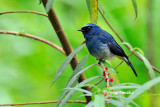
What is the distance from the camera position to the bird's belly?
3.61 meters

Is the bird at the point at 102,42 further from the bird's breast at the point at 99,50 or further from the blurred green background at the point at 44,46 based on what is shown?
the blurred green background at the point at 44,46

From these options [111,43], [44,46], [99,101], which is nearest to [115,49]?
[111,43]

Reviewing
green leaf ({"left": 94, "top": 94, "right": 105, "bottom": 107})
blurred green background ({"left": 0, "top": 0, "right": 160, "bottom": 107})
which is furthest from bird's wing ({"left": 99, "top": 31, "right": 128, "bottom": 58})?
green leaf ({"left": 94, "top": 94, "right": 105, "bottom": 107})

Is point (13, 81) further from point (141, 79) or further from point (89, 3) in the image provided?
point (89, 3)

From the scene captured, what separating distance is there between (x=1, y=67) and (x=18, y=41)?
17.1 inches

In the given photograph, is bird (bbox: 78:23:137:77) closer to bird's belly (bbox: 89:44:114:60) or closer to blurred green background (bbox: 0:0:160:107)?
bird's belly (bbox: 89:44:114:60)

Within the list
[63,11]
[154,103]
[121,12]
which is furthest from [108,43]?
[154,103]

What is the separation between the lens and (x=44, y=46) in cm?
441

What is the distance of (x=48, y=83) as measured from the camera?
4434 millimetres

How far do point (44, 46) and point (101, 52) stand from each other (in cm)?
103

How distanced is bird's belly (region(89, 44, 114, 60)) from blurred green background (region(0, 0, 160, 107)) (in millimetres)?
→ 211

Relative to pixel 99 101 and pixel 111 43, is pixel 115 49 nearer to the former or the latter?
pixel 111 43

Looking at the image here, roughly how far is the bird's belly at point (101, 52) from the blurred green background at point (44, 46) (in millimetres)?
211

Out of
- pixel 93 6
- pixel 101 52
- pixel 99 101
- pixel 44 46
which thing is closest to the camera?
pixel 99 101
